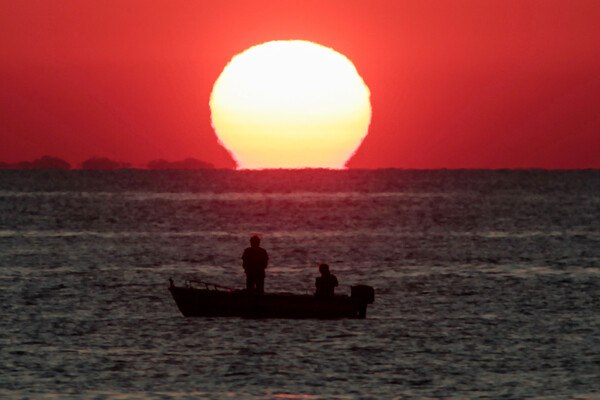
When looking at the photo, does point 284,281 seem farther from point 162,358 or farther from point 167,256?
point 162,358

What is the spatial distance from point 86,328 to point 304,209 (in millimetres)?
102101

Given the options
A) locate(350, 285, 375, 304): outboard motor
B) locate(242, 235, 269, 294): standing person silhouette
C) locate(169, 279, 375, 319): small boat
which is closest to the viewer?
→ locate(242, 235, 269, 294): standing person silhouette

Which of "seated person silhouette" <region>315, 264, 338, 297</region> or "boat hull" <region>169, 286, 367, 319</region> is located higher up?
"seated person silhouette" <region>315, 264, 338, 297</region>

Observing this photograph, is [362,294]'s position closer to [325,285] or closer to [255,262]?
[325,285]

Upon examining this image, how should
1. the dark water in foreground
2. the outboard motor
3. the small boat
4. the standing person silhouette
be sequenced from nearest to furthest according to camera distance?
the dark water in foreground
the standing person silhouette
the small boat
the outboard motor

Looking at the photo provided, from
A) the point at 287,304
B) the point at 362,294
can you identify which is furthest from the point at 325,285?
the point at 287,304

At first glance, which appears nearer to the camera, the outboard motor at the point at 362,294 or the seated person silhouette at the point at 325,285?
the seated person silhouette at the point at 325,285

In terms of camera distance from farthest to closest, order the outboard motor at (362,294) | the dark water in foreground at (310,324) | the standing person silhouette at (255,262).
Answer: the outboard motor at (362,294), the standing person silhouette at (255,262), the dark water in foreground at (310,324)

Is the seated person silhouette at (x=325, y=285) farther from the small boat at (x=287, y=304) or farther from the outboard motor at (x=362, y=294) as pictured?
the outboard motor at (x=362, y=294)

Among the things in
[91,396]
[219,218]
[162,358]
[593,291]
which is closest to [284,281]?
[593,291]

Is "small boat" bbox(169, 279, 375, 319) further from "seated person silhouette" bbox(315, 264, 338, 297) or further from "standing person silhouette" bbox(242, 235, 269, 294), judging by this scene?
"standing person silhouette" bbox(242, 235, 269, 294)

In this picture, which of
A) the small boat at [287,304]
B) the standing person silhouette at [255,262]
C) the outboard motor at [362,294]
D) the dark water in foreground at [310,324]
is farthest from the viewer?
the outboard motor at [362,294]

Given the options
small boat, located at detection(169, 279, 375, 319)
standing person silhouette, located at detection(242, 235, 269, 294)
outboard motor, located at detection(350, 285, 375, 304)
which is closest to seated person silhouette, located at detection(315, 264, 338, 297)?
small boat, located at detection(169, 279, 375, 319)

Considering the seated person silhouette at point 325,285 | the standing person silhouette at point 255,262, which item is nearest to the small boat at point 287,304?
the seated person silhouette at point 325,285
